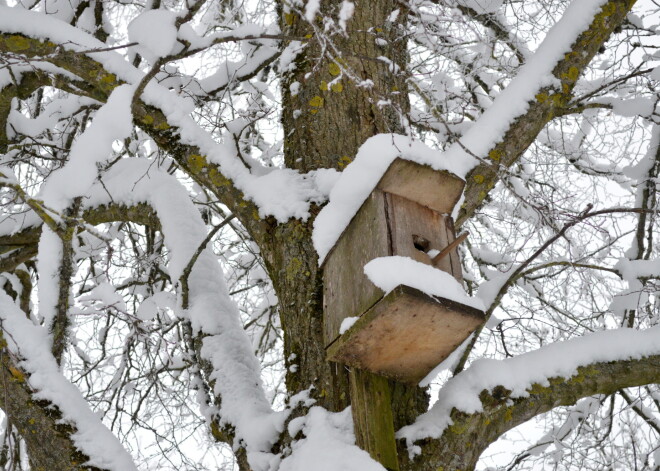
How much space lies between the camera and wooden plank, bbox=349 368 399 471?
58.7 inches

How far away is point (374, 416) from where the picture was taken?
1544mm

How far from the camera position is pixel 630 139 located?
3664mm

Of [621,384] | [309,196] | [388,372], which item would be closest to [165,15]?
[309,196]

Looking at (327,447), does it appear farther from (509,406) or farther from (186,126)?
(186,126)

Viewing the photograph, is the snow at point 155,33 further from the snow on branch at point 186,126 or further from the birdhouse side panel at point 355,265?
the birdhouse side panel at point 355,265

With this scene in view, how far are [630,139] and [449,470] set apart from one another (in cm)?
279

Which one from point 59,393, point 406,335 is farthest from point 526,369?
point 59,393

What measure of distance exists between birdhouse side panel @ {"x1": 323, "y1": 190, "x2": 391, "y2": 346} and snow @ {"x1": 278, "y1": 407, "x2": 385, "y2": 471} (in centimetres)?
20

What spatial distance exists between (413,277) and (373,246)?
206 mm

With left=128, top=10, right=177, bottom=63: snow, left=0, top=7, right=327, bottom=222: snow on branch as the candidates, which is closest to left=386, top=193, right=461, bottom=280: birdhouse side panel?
left=0, top=7, right=327, bottom=222: snow on branch

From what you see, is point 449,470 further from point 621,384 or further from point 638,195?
point 638,195

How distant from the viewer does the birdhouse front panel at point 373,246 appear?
5.27 ft

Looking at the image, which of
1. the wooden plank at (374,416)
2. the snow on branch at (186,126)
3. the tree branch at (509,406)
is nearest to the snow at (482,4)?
the snow on branch at (186,126)

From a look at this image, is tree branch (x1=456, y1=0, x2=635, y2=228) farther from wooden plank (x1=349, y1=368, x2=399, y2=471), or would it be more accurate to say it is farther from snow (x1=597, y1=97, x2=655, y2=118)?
wooden plank (x1=349, y1=368, x2=399, y2=471)
